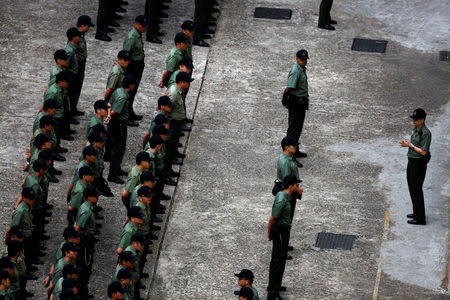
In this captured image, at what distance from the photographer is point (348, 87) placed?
21.8 meters

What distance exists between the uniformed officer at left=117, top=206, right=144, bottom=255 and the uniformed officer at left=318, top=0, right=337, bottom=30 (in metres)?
8.21

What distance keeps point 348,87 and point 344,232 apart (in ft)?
14.4

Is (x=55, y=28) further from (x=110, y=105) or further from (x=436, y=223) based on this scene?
(x=436, y=223)

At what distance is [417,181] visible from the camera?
1797 centimetres

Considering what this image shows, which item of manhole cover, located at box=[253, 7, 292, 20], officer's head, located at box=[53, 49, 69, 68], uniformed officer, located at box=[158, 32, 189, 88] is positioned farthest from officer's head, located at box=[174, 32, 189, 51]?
manhole cover, located at box=[253, 7, 292, 20]

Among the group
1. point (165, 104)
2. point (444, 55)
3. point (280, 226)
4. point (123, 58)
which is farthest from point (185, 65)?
point (444, 55)

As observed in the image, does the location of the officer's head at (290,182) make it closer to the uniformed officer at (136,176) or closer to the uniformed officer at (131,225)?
the uniformed officer at (131,225)

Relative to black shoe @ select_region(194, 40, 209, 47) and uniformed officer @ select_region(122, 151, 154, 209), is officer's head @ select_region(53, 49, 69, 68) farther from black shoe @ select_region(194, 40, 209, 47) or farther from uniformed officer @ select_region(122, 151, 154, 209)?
black shoe @ select_region(194, 40, 209, 47)

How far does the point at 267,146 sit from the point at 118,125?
8.37 ft

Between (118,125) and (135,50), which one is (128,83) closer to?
(118,125)

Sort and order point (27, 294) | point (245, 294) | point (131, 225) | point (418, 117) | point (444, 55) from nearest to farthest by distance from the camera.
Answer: point (245, 294)
point (131, 225)
point (27, 294)
point (418, 117)
point (444, 55)

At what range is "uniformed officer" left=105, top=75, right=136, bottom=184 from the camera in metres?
19.1

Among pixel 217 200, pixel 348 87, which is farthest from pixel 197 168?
pixel 348 87

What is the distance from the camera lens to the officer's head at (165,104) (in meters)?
18.8
